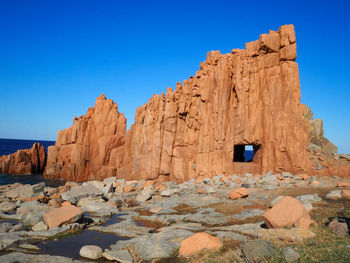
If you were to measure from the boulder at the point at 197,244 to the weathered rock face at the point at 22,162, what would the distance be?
4596 cm

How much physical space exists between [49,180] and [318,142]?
3754 cm

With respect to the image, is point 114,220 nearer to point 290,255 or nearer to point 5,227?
point 5,227

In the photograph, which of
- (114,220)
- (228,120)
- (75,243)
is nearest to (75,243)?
(75,243)

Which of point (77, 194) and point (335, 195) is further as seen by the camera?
point (77, 194)

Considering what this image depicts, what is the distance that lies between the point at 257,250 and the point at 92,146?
33.9 m

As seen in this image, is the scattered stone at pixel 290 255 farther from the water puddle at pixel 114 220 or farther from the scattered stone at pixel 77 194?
the scattered stone at pixel 77 194

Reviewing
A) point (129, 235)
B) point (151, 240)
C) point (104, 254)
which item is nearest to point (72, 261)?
point (104, 254)

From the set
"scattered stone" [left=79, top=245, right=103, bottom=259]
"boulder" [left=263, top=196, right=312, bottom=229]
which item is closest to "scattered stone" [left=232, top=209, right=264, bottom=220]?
"boulder" [left=263, top=196, right=312, bottom=229]

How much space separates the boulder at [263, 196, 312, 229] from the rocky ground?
0.12 ft

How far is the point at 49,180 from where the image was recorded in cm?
3875

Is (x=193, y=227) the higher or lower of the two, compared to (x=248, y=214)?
lower

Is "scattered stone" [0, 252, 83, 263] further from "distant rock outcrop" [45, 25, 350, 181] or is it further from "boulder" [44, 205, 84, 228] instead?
"distant rock outcrop" [45, 25, 350, 181]

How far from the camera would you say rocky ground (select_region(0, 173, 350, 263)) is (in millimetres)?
8523

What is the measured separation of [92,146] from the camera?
38438 millimetres
